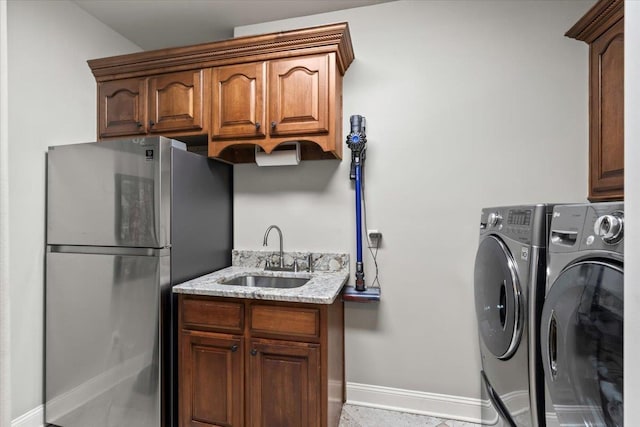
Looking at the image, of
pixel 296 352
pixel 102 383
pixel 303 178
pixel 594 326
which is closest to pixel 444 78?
pixel 303 178

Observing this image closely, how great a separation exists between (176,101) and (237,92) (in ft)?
1.53

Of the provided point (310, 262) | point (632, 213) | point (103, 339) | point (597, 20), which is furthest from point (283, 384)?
point (597, 20)

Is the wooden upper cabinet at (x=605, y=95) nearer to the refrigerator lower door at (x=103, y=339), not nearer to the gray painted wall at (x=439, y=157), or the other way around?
the gray painted wall at (x=439, y=157)

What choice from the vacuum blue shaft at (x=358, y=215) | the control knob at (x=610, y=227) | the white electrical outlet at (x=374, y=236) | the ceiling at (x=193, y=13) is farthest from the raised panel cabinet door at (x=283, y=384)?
the ceiling at (x=193, y=13)

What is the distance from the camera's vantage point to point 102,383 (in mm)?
1845

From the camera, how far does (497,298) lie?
147 cm

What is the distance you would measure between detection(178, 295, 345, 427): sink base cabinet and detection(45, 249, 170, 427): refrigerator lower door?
0.58 feet

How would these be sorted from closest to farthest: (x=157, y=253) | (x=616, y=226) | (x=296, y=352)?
(x=616, y=226) < (x=296, y=352) < (x=157, y=253)

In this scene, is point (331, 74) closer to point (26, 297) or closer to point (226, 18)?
point (226, 18)

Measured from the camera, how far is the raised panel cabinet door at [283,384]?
1591mm

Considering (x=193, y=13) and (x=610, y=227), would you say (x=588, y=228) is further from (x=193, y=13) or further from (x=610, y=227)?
(x=193, y=13)

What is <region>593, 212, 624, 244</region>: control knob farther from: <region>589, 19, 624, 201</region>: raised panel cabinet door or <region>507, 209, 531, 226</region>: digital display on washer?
<region>589, 19, 624, 201</region>: raised panel cabinet door

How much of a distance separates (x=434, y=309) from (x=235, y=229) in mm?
1558

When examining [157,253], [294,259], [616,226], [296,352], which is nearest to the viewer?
[616,226]
